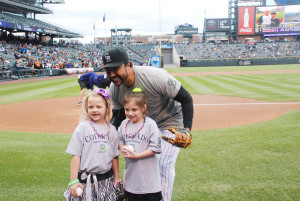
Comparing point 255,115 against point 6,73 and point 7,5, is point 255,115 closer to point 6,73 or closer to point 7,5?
point 6,73

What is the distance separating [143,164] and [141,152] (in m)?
0.13

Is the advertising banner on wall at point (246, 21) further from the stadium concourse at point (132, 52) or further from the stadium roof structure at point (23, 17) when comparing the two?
the stadium roof structure at point (23, 17)

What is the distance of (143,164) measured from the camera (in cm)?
246

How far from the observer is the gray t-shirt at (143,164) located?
2439mm

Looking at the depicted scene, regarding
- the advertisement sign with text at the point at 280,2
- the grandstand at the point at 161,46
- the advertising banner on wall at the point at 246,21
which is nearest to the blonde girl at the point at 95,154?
the grandstand at the point at 161,46

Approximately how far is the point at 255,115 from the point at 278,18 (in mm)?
63563

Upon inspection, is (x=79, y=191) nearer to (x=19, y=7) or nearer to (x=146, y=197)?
(x=146, y=197)

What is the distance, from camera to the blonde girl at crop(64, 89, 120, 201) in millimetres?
2441

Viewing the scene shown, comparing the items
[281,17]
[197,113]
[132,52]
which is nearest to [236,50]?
[281,17]

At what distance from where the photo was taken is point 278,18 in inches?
2431

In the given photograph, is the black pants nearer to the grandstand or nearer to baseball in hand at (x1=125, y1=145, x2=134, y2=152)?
baseball in hand at (x1=125, y1=145, x2=134, y2=152)

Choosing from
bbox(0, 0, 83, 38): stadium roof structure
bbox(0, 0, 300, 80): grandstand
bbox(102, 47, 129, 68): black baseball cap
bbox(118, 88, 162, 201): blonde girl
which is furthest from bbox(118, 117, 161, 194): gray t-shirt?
bbox(0, 0, 83, 38): stadium roof structure

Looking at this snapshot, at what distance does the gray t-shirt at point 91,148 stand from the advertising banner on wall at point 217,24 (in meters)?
71.2

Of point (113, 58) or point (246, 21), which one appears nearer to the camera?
point (113, 58)
